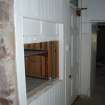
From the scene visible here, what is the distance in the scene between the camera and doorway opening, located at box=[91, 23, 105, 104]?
16.1 feet

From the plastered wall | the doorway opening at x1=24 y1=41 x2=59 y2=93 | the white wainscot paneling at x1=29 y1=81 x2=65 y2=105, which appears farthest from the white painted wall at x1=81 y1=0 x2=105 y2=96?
the plastered wall

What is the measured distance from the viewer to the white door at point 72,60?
12.6 feet

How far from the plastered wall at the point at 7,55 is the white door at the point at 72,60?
207 cm

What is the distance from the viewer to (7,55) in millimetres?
1721

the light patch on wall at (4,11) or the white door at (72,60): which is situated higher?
the light patch on wall at (4,11)

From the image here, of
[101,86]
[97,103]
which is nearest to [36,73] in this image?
[97,103]

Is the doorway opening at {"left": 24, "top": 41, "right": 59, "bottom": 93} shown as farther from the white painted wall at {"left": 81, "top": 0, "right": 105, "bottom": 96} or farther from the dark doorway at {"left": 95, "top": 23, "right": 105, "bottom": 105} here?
the dark doorway at {"left": 95, "top": 23, "right": 105, "bottom": 105}

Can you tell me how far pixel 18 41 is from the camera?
1863 mm

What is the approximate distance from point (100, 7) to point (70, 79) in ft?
6.71

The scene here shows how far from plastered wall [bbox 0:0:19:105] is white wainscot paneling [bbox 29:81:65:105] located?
600mm

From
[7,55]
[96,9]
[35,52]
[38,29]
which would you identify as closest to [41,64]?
[35,52]

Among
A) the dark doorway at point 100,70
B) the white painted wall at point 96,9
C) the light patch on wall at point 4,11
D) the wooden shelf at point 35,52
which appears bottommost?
the dark doorway at point 100,70

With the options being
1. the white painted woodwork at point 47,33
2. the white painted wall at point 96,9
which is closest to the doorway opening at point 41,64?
the white painted woodwork at point 47,33

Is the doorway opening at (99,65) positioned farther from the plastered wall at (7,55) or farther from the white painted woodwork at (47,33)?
the plastered wall at (7,55)
